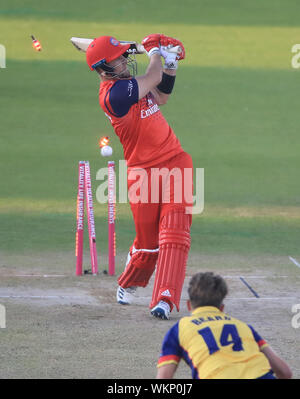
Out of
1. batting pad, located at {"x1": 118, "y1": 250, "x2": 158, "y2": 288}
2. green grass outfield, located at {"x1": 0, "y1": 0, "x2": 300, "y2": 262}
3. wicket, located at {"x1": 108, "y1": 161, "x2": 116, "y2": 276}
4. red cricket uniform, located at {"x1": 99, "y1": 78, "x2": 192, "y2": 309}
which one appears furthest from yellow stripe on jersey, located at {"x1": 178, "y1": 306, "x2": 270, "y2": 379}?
green grass outfield, located at {"x1": 0, "y1": 0, "x2": 300, "y2": 262}

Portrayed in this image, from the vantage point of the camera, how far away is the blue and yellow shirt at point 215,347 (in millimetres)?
3754

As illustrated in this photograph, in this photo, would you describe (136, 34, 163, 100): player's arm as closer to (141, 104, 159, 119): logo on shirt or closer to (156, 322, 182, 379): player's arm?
(141, 104, 159, 119): logo on shirt

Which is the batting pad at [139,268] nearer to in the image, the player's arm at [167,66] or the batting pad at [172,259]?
the batting pad at [172,259]

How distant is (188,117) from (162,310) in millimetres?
10279

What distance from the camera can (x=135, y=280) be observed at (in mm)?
7406

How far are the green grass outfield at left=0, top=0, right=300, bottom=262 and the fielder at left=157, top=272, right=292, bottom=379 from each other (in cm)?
608

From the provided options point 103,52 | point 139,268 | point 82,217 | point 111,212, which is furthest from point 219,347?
point 82,217

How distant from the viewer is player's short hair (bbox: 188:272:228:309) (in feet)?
13.0

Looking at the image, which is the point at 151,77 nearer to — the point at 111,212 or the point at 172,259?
the point at 172,259

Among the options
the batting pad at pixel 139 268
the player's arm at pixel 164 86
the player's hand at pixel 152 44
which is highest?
the player's hand at pixel 152 44

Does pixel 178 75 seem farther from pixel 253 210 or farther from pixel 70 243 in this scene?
pixel 70 243

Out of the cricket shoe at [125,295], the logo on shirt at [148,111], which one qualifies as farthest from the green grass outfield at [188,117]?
the logo on shirt at [148,111]
